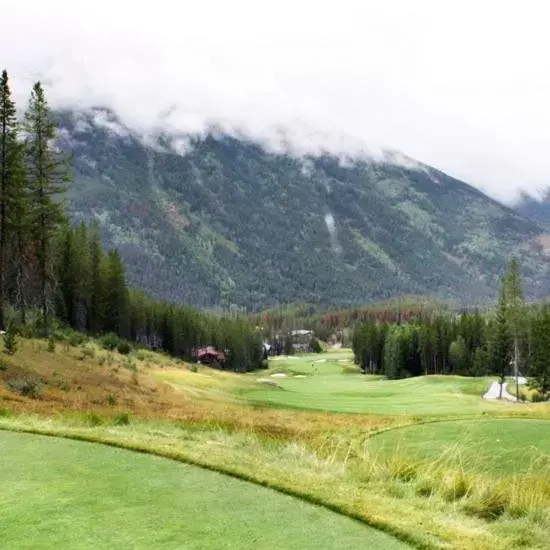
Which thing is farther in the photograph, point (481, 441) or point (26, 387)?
point (26, 387)

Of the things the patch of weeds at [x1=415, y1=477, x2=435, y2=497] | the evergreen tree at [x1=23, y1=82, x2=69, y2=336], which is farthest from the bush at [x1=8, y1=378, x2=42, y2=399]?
the evergreen tree at [x1=23, y1=82, x2=69, y2=336]

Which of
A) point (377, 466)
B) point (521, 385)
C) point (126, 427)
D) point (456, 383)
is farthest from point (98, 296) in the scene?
point (377, 466)

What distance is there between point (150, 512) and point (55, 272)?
7682cm

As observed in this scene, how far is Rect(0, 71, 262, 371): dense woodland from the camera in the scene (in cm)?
4350

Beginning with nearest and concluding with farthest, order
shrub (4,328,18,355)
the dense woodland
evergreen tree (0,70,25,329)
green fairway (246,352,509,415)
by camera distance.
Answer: shrub (4,328,18,355), evergreen tree (0,70,25,329), the dense woodland, green fairway (246,352,509,415)

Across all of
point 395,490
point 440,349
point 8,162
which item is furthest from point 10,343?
point 440,349

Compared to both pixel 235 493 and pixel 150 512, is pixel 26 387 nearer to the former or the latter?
pixel 235 493

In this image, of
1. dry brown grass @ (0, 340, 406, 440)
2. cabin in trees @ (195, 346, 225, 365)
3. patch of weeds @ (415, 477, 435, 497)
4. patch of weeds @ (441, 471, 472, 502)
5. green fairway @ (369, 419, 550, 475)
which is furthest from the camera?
cabin in trees @ (195, 346, 225, 365)

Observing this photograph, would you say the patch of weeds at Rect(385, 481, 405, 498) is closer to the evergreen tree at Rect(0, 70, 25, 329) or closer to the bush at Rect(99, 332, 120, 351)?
the evergreen tree at Rect(0, 70, 25, 329)

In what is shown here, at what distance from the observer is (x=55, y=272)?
266 ft

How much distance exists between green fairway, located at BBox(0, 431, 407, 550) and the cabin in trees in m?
120

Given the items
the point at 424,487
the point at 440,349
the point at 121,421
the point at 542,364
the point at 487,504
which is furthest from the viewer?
the point at 440,349

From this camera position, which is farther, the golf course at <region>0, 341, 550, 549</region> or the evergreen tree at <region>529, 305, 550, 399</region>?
the evergreen tree at <region>529, 305, 550, 399</region>

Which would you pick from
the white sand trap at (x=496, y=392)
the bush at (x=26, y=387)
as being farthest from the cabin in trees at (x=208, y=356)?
the bush at (x=26, y=387)
